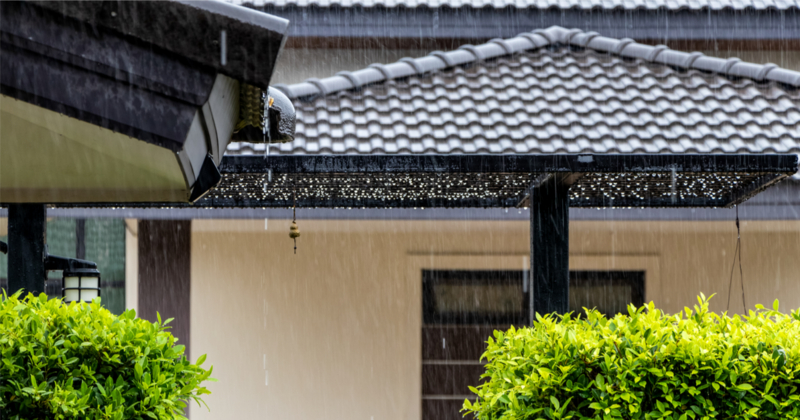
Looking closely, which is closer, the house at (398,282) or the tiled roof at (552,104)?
the tiled roof at (552,104)

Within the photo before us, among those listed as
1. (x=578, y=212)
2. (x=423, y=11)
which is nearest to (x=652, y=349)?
(x=578, y=212)

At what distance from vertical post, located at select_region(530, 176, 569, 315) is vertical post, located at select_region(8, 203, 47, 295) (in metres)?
3.17

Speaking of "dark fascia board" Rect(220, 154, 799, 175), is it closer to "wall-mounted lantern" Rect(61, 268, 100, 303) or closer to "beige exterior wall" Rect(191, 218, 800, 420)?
"wall-mounted lantern" Rect(61, 268, 100, 303)

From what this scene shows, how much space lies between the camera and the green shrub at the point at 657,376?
302 cm

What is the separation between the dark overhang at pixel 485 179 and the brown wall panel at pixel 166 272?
2182 mm

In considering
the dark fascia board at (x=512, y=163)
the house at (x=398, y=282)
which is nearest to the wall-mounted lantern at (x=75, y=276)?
the dark fascia board at (x=512, y=163)

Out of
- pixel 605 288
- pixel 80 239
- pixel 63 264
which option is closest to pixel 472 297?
pixel 605 288

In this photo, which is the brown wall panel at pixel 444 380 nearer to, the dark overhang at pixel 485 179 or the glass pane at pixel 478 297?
the glass pane at pixel 478 297

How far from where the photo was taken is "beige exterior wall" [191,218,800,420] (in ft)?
25.5

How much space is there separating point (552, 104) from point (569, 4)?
402cm

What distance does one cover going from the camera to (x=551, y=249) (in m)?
4.65

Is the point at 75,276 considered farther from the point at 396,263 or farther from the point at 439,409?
the point at 439,409

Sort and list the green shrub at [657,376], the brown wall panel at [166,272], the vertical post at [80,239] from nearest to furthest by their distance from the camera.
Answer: the green shrub at [657,376] < the brown wall panel at [166,272] < the vertical post at [80,239]

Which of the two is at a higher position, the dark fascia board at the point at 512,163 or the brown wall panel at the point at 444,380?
the dark fascia board at the point at 512,163
